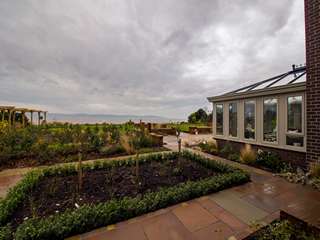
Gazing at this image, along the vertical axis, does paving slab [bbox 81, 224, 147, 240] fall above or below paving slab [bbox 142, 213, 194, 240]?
below

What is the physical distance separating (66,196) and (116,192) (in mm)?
926

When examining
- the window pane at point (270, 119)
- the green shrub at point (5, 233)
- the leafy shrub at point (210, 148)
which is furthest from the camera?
the leafy shrub at point (210, 148)

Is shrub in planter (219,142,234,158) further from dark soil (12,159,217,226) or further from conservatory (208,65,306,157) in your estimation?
dark soil (12,159,217,226)

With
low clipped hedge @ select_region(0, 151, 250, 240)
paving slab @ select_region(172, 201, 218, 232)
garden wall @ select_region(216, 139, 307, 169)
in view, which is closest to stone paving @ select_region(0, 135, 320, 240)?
paving slab @ select_region(172, 201, 218, 232)

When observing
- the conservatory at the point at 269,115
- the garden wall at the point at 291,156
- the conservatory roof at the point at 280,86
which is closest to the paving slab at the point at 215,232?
the garden wall at the point at 291,156

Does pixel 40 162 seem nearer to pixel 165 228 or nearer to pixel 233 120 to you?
pixel 165 228

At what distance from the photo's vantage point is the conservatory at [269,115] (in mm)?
4555

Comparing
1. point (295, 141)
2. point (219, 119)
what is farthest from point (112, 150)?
point (295, 141)

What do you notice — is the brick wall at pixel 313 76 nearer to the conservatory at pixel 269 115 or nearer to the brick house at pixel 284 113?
the brick house at pixel 284 113

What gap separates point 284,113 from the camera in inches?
191

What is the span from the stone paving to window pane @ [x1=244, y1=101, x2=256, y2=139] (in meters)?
2.83

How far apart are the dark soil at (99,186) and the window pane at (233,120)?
293cm

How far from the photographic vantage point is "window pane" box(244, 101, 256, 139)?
19.2 feet

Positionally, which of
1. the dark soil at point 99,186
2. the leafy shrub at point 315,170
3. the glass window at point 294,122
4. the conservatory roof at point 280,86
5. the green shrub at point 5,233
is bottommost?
the dark soil at point 99,186
